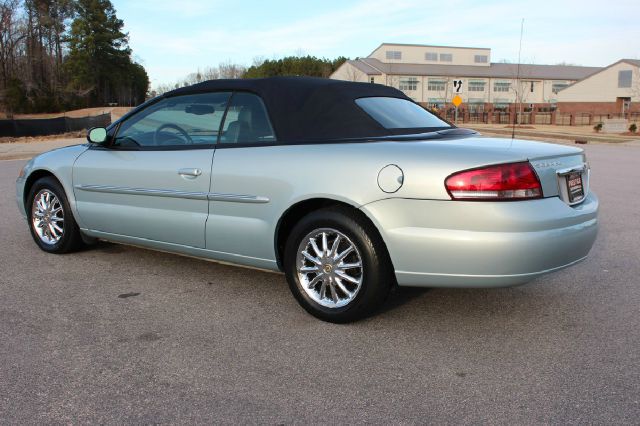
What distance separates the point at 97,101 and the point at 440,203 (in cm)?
8887

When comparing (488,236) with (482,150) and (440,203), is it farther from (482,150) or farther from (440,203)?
(482,150)

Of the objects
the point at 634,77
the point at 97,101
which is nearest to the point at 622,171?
the point at 634,77

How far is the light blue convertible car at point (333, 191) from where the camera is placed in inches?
132

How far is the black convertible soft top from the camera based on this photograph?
3979 millimetres

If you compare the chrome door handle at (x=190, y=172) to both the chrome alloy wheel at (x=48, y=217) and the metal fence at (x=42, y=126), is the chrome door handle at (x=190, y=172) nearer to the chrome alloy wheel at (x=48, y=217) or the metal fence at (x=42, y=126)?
the chrome alloy wheel at (x=48, y=217)

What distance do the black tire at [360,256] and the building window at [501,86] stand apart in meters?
91.4

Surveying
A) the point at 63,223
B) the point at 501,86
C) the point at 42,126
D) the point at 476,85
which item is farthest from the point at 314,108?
the point at 501,86

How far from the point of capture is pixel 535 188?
3432mm

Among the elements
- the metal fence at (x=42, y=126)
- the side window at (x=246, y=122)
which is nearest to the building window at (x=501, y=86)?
the metal fence at (x=42, y=126)

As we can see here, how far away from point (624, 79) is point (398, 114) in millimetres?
80022

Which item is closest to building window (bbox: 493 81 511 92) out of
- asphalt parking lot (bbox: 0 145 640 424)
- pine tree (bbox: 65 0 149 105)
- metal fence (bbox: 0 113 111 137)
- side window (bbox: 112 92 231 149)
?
pine tree (bbox: 65 0 149 105)

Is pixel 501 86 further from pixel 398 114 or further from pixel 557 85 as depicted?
pixel 398 114

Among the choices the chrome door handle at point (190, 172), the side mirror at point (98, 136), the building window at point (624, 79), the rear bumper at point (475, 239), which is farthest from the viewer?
the building window at point (624, 79)

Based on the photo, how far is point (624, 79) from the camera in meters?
73.4
